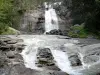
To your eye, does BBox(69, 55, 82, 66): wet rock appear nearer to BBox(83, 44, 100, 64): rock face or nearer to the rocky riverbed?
the rocky riverbed

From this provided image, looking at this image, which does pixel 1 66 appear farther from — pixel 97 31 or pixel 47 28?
pixel 47 28

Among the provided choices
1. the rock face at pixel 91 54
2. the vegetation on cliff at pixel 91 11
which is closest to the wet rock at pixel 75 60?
the rock face at pixel 91 54

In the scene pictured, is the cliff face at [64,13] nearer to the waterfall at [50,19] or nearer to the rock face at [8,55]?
the waterfall at [50,19]

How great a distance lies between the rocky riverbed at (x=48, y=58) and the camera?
13.9m

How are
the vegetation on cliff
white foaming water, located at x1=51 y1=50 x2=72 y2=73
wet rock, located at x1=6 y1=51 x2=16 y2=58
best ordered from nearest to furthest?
white foaming water, located at x1=51 y1=50 x2=72 y2=73
wet rock, located at x1=6 y1=51 x2=16 y2=58
the vegetation on cliff

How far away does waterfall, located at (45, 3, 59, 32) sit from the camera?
35062 millimetres

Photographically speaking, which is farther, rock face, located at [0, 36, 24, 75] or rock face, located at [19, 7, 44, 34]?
rock face, located at [19, 7, 44, 34]

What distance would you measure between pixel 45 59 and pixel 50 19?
2103 centimetres

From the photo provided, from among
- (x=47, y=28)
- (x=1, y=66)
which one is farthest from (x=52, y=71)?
(x=47, y=28)

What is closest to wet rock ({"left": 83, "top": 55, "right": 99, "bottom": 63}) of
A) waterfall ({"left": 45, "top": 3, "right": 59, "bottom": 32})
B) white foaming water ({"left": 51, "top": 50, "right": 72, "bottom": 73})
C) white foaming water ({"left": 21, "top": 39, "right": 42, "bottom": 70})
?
white foaming water ({"left": 51, "top": 50, "right": 72, "bottom": 73})

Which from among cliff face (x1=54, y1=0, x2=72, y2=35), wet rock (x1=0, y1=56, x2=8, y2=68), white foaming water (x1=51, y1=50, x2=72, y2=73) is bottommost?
white foaming water (x1=51, y1=50, x2=72, y2=73)

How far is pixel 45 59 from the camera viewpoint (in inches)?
616

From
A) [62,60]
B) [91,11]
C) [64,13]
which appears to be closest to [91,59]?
[62,60]

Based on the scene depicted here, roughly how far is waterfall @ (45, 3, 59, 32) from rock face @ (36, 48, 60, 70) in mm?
17841
